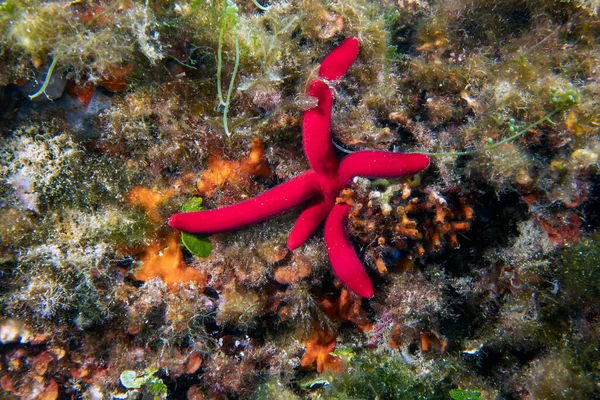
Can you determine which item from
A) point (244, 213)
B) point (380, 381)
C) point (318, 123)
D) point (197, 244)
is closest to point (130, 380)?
point (197, 244)

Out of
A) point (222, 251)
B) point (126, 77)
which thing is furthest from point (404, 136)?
point (126, 77)

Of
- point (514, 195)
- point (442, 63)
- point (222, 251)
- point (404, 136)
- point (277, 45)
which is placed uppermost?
point (277, 45)

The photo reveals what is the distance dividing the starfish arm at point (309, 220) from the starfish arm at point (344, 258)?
156 millimetres

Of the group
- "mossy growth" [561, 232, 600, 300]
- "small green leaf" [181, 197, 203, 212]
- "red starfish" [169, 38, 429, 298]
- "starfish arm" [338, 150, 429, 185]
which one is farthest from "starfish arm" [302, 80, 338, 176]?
"mossy growth" [561, 232, 600, 300]

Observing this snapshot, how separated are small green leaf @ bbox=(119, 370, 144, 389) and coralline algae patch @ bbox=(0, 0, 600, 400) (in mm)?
33

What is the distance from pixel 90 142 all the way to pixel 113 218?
0.90 meters

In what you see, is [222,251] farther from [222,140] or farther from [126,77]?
[126,77]

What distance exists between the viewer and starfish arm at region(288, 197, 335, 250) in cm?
363

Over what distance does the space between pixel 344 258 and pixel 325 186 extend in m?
0.84

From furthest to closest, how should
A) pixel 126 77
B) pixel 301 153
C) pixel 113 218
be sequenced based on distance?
1. pixel 301 153
2. pixel 113 218
3. pixel 126 77

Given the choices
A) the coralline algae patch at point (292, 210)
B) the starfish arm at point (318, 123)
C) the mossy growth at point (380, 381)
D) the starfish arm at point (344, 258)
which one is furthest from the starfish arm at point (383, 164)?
the mossy growth at point (380, 381)

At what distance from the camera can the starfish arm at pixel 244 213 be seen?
354 centimetres

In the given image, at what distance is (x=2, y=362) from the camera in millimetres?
3891

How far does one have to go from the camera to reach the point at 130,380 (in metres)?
4.09
